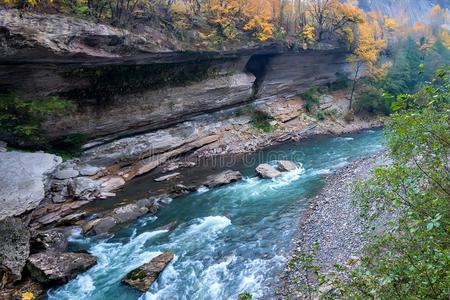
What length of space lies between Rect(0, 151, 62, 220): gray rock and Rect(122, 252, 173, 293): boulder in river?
491 cm

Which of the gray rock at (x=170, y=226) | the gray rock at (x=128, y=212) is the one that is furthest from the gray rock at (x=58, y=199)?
the gray rock at (x=170, y=226)

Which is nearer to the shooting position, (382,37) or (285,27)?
(285,27)

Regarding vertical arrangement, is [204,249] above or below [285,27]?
below

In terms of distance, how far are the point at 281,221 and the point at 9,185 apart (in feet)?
32.7

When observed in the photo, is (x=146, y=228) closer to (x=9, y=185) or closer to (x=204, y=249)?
(x=204, y=249)

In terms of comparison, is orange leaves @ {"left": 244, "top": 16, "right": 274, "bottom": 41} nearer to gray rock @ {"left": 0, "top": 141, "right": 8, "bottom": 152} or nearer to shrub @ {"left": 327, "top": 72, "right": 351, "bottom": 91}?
shrub @ {"left": 327, "top": 72, "right": 351, "bottom": 91}

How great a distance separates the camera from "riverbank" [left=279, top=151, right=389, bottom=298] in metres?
8.70

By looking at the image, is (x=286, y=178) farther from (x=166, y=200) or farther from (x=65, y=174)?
(x=65, y=174)

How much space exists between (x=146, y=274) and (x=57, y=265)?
2726 millimetres

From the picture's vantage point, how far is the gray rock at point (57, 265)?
31.0 ft

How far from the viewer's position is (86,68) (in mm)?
17297

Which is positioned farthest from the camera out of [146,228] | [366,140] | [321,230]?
[366,140]

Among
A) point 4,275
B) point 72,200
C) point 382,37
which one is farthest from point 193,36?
point 382,37

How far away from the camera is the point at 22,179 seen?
12297mm
